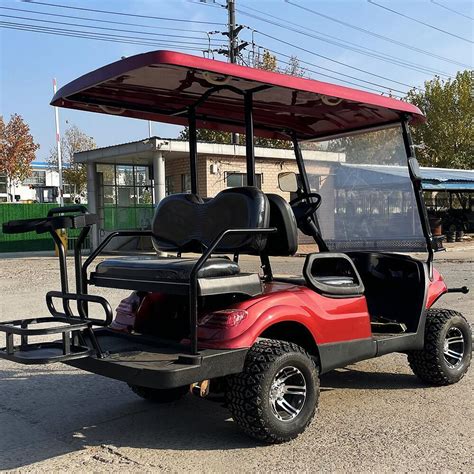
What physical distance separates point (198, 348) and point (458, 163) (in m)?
33.7

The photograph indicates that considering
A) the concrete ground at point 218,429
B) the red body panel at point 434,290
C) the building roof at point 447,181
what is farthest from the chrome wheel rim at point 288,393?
the building roof at point 447,181

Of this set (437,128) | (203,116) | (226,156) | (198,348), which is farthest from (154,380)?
(437,128)

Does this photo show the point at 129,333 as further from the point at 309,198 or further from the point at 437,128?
the point at 437,128

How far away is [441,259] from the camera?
16422 mm

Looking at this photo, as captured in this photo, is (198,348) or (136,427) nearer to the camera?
(198,348)

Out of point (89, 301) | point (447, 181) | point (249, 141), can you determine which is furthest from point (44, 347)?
point (447, 181)

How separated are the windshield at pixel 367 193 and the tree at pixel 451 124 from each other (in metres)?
29.6

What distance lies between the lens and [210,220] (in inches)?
180

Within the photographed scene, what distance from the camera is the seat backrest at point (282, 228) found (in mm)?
4211

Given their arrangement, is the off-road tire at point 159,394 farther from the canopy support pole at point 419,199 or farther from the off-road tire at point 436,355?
the canopy support pole at point 419,199

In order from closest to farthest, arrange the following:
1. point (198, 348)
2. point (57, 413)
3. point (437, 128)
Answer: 1. point (198, 348)
2. point (57, 413)
3. point (437, 128)

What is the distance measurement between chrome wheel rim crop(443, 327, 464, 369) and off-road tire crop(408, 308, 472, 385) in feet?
0.12

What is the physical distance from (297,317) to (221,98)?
1842mm

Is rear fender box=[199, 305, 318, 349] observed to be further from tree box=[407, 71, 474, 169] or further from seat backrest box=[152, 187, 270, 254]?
tree box=[407, 71, 474, 169]
